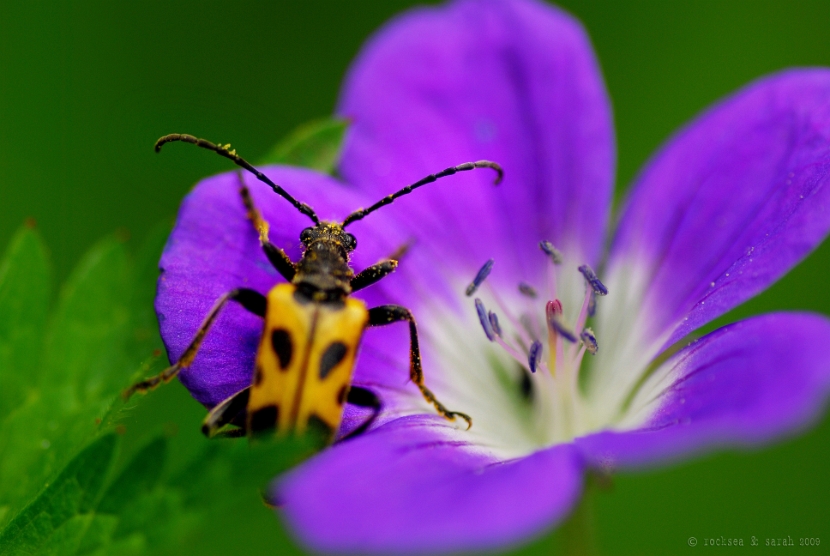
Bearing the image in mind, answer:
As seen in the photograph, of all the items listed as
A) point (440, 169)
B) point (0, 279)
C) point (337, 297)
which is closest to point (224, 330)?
point (337, 297)

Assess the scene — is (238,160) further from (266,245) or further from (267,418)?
(267,418)

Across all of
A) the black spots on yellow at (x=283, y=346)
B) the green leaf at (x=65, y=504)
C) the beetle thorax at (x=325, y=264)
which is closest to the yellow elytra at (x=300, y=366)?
the black spots on yellow at (x=283, y=346)

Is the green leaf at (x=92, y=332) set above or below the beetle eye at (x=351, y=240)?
below

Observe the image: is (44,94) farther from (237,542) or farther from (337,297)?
(337,297)

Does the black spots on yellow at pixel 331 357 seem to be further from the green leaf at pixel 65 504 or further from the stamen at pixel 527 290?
the stamen at pixel 527 290

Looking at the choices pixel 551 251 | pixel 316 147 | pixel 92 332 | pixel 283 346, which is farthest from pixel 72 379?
pixel 551 251

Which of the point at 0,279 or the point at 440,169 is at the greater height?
the point at 440,169
